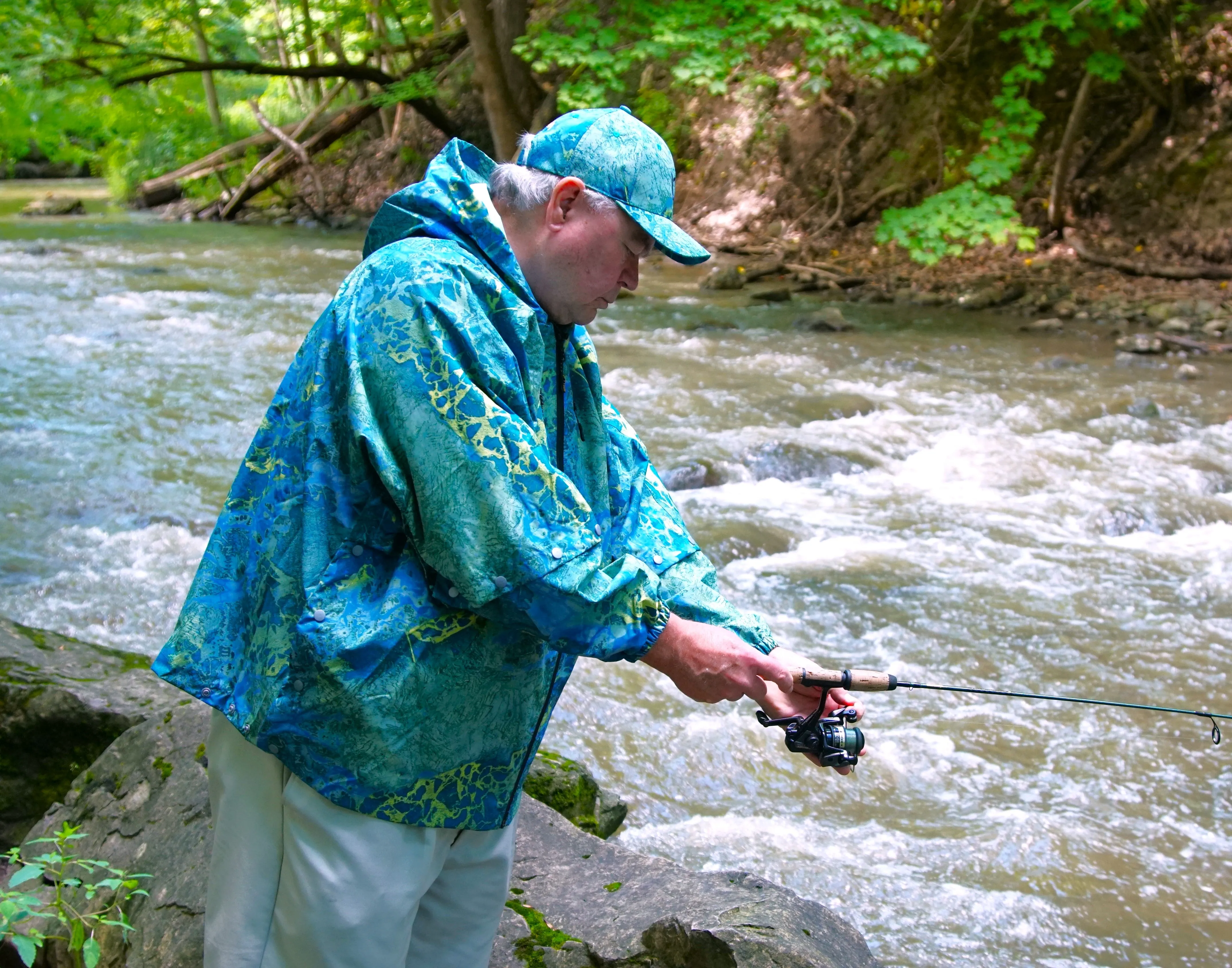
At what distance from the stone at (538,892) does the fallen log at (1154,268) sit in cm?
1225

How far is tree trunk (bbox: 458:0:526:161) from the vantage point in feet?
46.6

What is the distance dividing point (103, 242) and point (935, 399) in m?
13.0

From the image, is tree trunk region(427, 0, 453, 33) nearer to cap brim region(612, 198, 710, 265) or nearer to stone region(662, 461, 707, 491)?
stone region(662, 461, 707, 491)

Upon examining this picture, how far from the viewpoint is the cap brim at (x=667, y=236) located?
1760mm

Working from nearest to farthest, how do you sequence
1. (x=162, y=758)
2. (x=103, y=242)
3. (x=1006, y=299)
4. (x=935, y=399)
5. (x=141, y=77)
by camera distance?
(x=162, y=758)
(x=935, y=399)
(x=1006, y=299)
(x=141, y=77)
(x=103, y=242)

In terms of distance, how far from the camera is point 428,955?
194 centimetres

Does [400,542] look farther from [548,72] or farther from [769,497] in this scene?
[548,72]

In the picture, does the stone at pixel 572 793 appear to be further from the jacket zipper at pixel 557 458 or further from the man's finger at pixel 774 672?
the man's finger at pixel 774 672

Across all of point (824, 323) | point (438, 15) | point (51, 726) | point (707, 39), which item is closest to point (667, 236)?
point (51, 726)

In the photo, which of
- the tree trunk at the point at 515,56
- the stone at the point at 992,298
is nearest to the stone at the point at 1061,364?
the stone at the point at 992,298

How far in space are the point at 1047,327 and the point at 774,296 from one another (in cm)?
306

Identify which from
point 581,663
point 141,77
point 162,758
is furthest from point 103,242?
point 162,758

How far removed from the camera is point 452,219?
172 cm

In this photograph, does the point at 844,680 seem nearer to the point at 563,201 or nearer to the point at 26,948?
the point at 563,201
